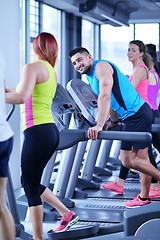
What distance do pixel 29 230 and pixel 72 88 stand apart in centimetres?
113

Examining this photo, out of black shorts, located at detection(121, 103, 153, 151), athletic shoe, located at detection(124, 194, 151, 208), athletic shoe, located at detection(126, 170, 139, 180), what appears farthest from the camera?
athletic shoe, located at detection(126, 170, 139, 180)

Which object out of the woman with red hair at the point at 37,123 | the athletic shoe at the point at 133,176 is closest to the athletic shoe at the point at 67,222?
the woman with red hair at the point at 37,123

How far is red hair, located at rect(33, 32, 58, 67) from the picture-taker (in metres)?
2.95

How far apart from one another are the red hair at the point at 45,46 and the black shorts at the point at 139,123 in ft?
3.46

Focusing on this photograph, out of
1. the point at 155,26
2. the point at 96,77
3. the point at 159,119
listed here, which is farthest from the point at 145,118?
the point at 155,26

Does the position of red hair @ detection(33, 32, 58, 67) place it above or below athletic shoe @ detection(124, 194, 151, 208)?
above

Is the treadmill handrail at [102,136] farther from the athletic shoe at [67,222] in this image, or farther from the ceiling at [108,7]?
the ceiling at [108,7]

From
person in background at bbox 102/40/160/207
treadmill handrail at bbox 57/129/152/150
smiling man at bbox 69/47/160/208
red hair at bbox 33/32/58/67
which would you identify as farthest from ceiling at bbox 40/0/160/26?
red hair at bbox 33/32/58/67

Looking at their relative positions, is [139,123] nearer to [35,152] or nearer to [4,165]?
[35,152]

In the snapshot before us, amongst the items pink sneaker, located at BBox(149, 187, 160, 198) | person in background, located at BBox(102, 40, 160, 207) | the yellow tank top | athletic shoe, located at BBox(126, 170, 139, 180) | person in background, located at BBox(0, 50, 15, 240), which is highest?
person in background, located at BBox(102, 40, 160, 207)

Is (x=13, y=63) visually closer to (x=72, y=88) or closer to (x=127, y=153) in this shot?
(x=72, y=88)

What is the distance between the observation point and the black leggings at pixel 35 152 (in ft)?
9.45

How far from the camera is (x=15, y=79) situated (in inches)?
189

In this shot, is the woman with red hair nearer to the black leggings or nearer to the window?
the black leggings
